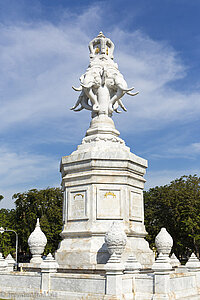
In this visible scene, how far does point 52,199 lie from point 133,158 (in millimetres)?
32327

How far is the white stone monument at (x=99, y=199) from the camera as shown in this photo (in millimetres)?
13945

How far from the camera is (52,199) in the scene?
46.2 metres

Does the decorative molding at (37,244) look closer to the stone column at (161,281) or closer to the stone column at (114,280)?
the stone column at (114,280)

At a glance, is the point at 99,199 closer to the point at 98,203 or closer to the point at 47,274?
the point at 98,203

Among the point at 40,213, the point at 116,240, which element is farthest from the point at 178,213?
the point at 116,240

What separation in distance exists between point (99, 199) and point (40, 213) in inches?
1291

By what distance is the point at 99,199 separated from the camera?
14484 millimetres

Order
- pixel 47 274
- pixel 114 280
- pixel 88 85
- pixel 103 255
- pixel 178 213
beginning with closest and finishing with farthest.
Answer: pixel 114 280, pixel 47 274, pixel 103 255, pixel 88 85, pixel 178 213

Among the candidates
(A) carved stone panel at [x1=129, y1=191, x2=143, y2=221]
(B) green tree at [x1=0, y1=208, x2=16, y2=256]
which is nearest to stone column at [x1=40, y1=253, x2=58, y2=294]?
(A) carved stone panel at [x1=129, y1=191, x2=143, y2=221]

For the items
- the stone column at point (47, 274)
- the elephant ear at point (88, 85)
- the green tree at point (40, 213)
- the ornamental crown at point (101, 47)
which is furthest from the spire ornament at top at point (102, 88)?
the green tree at point (40, 213)

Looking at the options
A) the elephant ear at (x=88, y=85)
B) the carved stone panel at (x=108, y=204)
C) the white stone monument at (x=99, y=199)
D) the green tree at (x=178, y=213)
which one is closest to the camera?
the white stone monument at (x=99, y=199)

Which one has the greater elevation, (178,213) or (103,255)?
(178,213)

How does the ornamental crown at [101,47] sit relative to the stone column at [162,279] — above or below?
above

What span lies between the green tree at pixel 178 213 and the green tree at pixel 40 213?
1098 centimetres
